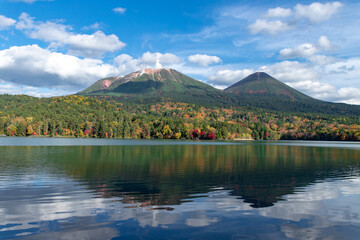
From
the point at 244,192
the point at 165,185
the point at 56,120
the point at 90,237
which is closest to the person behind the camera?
the point at 90,237

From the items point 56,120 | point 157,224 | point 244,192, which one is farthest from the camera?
point 56,120

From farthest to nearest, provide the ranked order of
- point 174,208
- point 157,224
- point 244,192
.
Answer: point 244,192, point 174,208, point 157,224

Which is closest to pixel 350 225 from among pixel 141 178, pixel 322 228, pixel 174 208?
pixel 322 228

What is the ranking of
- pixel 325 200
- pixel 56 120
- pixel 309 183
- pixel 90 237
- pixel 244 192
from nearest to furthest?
pixel 90 237
pixel 325 200
pixel 244 192
pixel 309 183
pixel 56 120

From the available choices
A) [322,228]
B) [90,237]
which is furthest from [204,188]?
[90,237]

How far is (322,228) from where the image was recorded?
13.7m

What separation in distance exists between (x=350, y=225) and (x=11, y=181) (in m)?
25.6

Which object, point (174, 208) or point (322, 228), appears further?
point (174, 208)

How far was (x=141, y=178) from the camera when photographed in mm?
27016

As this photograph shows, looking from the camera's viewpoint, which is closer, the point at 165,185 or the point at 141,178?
the point at 165,185

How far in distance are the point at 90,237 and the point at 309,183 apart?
72.3 ft

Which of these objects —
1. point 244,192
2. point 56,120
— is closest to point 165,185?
point 244,192

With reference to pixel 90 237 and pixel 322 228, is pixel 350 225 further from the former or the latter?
pixel 90 237

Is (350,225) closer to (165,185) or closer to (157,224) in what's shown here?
(157,224)
